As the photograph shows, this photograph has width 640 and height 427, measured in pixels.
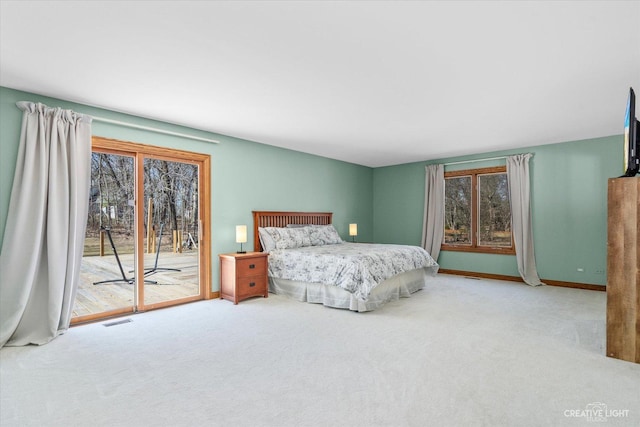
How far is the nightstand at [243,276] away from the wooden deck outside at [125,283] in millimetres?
454

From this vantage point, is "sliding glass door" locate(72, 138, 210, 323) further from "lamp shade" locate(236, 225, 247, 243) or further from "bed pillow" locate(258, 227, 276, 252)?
"bed pillow" locate(258, 227, 276, 252)

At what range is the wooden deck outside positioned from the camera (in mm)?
4023

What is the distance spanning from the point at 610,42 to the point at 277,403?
3508mm

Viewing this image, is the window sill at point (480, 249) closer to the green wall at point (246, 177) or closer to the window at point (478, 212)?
the window at point (478, 212)

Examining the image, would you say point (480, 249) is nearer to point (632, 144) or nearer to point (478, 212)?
point (478, 212)

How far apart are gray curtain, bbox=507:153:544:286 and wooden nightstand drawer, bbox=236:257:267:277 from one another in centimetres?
455

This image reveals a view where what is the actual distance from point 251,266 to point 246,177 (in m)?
1.51

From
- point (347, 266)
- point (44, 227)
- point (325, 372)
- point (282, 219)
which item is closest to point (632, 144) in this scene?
point (347, 266)

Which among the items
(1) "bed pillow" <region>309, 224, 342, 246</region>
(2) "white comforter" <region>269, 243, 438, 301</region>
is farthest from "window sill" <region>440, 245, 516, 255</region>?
(1) "bed pillow" <region>309, 224, 342, 246</region>

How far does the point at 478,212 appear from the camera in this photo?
6.56 metres

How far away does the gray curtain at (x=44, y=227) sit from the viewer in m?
3.09

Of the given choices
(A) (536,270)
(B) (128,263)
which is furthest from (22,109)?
(A) (536,270)

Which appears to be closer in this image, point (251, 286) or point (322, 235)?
point (251, 286)

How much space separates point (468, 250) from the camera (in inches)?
259
